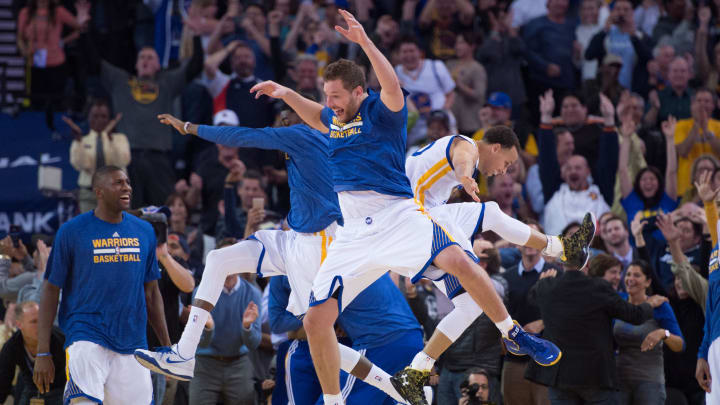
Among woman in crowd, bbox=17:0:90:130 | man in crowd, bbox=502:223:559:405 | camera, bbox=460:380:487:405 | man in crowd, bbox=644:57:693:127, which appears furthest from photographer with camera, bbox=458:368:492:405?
woman in crowd, bbox=17:0:90:130

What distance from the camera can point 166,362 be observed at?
845cm

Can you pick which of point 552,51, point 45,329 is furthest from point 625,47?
point 45,329

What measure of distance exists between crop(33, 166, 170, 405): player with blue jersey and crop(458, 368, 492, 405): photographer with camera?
312 cm

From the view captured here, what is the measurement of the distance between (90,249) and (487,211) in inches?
128

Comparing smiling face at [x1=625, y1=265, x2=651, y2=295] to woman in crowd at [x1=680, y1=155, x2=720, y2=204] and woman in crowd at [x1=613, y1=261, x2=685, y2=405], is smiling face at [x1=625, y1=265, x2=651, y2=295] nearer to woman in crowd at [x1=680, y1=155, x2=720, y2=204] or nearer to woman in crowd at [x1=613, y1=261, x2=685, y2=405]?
woman in crowd at [x1=613, y1=261, x2=685, y2=405]

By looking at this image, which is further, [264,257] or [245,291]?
[245,291]

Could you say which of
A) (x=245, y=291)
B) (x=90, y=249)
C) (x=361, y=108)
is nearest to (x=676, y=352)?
(x=245, y=291)

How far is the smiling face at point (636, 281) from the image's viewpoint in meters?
10.5

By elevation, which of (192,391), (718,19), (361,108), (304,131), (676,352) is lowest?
(192,391)

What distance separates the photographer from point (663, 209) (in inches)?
531

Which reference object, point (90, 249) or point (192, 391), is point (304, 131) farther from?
point (192, 391)

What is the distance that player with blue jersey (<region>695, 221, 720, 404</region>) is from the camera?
9.09 metres

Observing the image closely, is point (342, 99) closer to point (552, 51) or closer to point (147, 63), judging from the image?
point (147, 63)

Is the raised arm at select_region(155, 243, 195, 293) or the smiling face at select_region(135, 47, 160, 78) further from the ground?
the raised arm at select_region(155, 243, 195, 293)
